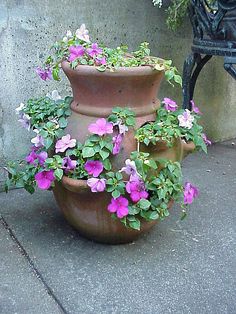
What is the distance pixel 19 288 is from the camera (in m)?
1.52

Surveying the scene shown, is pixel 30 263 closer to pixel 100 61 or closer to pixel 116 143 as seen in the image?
pixel 116 143

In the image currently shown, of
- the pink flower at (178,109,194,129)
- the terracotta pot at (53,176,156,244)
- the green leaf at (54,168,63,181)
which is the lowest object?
the terracotta pot at (53,176,156,244)

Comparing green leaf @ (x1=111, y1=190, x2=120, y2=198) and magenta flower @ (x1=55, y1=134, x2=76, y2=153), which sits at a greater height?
magenta flower @ (x1=55, y1=134, x2=76, y2=153)

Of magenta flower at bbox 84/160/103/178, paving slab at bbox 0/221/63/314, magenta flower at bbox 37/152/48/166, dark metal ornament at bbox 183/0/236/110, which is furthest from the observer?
dark metal ornament at bbox 183/0/236/110

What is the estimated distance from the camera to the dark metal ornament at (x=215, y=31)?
2.11m

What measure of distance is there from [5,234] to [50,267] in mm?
348

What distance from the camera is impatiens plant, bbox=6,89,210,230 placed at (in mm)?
1513

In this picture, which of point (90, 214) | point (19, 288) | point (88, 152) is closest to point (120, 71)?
point (88, 152)

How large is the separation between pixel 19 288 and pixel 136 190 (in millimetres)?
529

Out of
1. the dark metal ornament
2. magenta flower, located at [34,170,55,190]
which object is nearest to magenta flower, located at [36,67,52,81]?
magenta flower, located at [34,170,55,190]

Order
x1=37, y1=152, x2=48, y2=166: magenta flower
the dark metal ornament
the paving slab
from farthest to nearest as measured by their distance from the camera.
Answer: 1. the dark metal ornament
2. x1=37, y1=152, x2=48, y2=166: magenta flower
3. the paving slab

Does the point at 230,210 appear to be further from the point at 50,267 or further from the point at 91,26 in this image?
the point at 91,26

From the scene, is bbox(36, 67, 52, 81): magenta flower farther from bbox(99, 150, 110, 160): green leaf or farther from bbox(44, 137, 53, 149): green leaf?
bbox(99, 150, 110, 160): green leaf

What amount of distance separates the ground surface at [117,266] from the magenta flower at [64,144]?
0.43m
